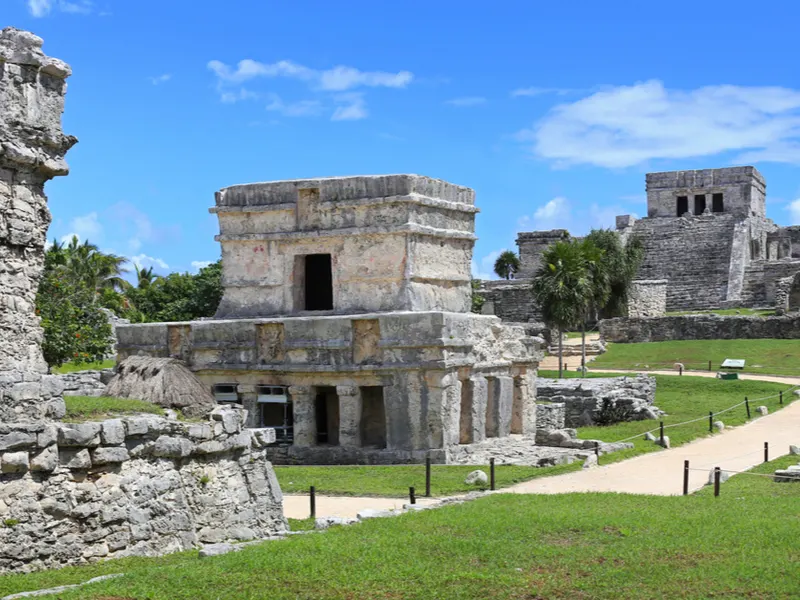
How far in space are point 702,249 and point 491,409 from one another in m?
33.7

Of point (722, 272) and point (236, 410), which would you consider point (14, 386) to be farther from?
point (722, 272)

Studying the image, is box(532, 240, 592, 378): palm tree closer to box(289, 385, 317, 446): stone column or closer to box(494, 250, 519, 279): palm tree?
box(289, 385, 317, 446): stone column

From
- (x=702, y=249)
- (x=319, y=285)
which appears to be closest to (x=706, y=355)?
(x=319, y=285)

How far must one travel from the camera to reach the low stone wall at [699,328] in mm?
40375

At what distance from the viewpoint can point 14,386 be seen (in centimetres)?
1036

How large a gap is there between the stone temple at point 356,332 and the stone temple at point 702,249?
22.1 metres

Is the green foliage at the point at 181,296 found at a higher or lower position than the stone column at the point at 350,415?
higher

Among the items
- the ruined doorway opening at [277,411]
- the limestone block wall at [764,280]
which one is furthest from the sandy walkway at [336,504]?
the limestone block wall at [764,280]

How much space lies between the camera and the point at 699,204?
61.5 meters

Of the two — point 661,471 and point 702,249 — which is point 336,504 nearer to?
point 661,471

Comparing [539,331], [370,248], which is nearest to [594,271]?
[539,331]

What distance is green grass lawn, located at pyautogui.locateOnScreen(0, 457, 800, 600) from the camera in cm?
927

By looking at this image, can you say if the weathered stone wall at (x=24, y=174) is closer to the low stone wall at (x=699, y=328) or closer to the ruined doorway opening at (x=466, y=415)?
the ruined doorway opening at (x=466, y=415)

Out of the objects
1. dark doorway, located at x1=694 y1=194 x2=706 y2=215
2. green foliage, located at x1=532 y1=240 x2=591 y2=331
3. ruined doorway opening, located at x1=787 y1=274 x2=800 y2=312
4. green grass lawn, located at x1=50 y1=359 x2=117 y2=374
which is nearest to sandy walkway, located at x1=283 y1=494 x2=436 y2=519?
green grass lawn, located at x1=50 y1=359 x2=117 y2=374
